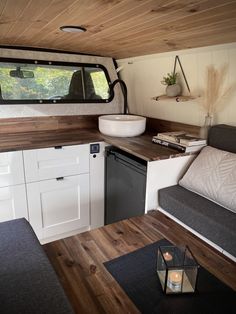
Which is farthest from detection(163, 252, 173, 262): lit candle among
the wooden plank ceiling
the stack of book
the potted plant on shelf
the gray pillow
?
the potted plant on shelf

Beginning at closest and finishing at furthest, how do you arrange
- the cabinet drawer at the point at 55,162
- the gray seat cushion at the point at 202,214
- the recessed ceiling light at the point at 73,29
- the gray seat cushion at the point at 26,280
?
the gray seat cushion at the point at 26,280
the gray seat cushion at the point at 202,214
the recessed ceiling light at the point at 73,29
the cabinet drawer at the point at 55,162

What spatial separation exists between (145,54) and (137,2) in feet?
4.61

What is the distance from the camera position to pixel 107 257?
46.0 inches

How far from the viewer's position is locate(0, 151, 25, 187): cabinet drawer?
5.96 feet

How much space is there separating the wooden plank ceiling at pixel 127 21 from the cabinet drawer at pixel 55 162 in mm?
834

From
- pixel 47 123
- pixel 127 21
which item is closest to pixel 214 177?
pixel 127 21

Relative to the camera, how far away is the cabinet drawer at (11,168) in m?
1.82

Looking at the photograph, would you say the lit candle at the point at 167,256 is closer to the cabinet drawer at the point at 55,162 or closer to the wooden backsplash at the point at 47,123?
the cabinet drawer at the point at 55,162

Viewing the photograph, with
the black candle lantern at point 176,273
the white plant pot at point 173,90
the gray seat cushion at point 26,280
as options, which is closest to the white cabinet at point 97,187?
the white plant pot at point 173,90

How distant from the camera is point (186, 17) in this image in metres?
1.16

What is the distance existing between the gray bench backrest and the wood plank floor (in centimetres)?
65

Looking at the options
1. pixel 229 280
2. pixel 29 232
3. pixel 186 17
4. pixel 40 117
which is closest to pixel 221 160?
pixel 229 280

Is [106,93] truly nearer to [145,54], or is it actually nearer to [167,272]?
[145,54]

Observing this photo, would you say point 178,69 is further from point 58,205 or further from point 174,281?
point 174,281
